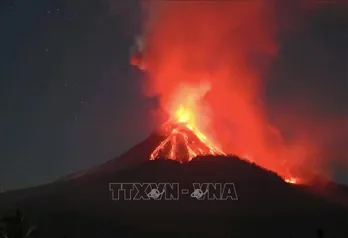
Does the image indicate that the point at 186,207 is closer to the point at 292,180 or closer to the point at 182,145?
the point at 182,145

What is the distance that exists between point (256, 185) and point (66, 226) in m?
50.0

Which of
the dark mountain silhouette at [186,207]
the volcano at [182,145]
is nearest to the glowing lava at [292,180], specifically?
the dark mountain silhouette at [186,207]

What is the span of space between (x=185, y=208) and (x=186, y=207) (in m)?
0.80

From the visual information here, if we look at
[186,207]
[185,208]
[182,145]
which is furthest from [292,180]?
[185,208]

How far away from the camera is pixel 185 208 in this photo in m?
148

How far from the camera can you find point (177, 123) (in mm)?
165750

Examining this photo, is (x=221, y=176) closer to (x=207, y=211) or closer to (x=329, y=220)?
(x=207, y=211)

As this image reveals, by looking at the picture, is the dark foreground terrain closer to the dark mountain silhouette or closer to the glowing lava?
the dark mountain silhouette

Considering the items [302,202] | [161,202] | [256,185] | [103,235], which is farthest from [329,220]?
[103,235]

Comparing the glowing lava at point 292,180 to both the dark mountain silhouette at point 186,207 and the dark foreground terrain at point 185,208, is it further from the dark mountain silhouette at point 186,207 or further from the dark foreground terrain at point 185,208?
the dark foreground terrain at point 185,208

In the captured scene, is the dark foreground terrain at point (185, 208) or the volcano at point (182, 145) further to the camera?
the volcano at point (182, 145)

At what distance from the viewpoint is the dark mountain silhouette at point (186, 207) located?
446 feet

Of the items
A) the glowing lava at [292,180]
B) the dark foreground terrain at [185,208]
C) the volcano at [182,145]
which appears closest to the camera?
the dark foreground terrain at [185,208]

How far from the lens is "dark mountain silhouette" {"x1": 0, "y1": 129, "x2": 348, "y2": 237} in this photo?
135875mm
